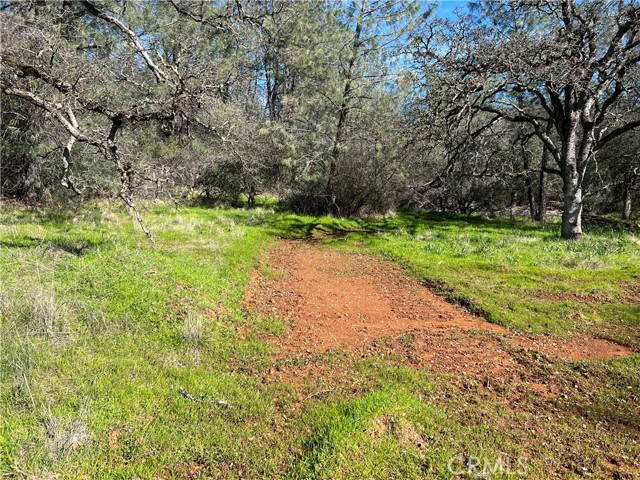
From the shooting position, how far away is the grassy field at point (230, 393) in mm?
3020

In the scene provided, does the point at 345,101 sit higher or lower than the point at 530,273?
higher

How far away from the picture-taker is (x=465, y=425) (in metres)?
3.54

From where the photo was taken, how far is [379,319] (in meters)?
6.36

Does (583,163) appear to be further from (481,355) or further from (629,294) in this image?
(481,355)

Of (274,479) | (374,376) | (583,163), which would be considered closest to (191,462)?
(274,479)

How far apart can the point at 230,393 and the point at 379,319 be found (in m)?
3.03

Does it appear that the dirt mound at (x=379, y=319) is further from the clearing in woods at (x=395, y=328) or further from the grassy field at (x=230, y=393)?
the grassy field at (x=230, y=393)

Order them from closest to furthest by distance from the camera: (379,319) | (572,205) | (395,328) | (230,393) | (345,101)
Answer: (230,393)
(395,328)
(379,319)
(572,205)
(345,101)

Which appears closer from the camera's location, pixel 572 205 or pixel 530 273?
pixel 530 273

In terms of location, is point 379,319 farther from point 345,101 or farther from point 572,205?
point 345,101

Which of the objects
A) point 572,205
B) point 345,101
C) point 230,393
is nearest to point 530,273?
point 572,205

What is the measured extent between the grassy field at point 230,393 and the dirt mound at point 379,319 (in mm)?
338

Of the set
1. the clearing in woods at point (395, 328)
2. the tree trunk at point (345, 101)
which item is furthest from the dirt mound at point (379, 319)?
the tree trunk at point (345, 101)

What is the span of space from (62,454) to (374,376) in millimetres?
2970
